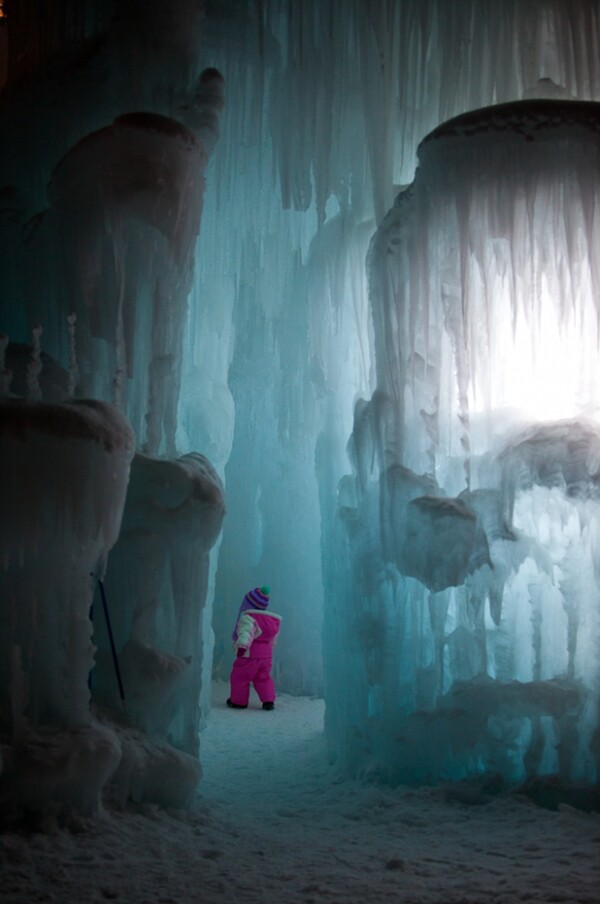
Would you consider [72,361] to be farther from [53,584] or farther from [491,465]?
[491,465]

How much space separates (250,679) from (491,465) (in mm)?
5180

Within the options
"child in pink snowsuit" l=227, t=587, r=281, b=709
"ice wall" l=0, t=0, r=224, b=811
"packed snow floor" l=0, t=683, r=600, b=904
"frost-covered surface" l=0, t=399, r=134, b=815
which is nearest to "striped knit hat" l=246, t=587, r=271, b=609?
"child in pink snowsuit" l=227, t=587, r=281, b=709

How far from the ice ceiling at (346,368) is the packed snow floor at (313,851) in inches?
15.0

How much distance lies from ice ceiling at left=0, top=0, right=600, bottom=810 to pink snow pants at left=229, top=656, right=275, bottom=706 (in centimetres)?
234

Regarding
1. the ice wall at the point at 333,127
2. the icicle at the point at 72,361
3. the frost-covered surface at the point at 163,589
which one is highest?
the ice wall at the point at 333,127

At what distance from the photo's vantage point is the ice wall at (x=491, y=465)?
6.96 m

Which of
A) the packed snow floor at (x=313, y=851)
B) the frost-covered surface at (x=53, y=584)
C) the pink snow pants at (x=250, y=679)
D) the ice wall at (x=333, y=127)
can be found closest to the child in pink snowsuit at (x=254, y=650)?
the pink snow pants at (x=250, y=679)

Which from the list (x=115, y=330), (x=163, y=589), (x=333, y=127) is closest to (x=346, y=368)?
(x=333, y=127)

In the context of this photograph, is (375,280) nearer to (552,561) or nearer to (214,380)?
(552,561)

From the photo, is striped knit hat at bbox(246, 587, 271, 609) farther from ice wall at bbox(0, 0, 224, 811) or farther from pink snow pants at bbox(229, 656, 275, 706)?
ice wall at bbox(0, 0, 224, 811)

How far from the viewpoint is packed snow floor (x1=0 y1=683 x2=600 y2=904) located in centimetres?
460

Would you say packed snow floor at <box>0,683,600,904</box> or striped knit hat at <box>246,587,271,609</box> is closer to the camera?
packed snow floor at <box>0,683,600,904</box>

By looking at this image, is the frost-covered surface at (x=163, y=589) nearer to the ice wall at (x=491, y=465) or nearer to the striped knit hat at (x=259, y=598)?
the ice wall at (x=491, y=465)

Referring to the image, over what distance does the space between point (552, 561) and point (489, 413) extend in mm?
1305
